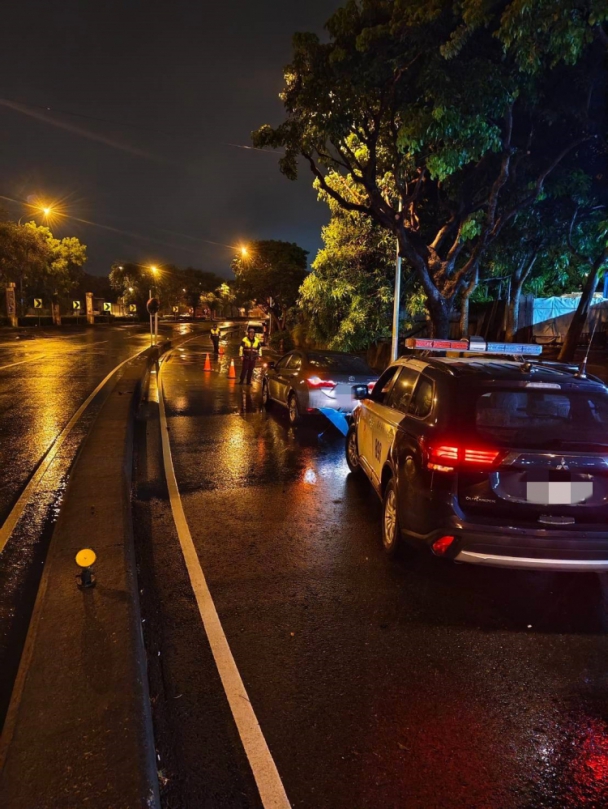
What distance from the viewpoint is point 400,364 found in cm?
573

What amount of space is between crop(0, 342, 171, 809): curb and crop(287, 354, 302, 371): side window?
592 centimetres

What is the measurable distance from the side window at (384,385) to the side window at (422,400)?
3.15 ft

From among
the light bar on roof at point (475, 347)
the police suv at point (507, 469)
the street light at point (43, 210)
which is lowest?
the police suv at point (507, 469)

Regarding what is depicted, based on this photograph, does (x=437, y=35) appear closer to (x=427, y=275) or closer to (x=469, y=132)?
(x=469, y=132)

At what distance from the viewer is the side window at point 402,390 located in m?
5.04

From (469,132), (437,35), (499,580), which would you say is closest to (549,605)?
(499,580)

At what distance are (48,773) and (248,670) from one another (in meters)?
1.18

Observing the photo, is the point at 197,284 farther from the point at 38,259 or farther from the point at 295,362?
the point at 295,362

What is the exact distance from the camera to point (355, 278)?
61.1 feet

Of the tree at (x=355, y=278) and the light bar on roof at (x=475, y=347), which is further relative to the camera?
the tree at (x=355, y=278)

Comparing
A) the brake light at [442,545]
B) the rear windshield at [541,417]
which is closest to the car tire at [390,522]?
the brake light at [442,545]

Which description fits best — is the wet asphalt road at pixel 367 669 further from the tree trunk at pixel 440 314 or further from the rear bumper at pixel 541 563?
the tree trunk at pixel 440 314

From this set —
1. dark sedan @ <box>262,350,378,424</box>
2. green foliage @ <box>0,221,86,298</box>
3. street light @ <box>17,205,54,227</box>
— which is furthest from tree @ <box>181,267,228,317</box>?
dark sedan @ <box>262,350,378,424</box>

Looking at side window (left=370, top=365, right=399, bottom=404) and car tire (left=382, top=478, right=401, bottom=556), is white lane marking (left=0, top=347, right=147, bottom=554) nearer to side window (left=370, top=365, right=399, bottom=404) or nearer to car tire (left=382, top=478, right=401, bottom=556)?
car tire (left=382, top=478, right=401, bottom=556)
